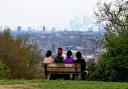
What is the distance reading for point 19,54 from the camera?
62719 millimetres

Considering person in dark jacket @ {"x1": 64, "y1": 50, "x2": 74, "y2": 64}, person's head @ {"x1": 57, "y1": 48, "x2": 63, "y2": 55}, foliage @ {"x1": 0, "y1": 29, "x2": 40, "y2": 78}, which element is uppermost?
person's head @ {"x1": 57, "y1": 48, "x2": 63, "y2": 55}

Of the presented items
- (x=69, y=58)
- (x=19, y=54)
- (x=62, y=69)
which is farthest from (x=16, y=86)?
(x=19, y=54)

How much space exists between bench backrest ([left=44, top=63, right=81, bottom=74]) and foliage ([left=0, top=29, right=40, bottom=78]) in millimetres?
32256

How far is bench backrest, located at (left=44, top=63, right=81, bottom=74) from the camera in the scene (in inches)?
750

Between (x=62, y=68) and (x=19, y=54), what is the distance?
44.0 meters

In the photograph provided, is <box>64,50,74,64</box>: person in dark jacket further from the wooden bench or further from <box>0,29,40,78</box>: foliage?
<box>0,29,40,78</box>: foliage

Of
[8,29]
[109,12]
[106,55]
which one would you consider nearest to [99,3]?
[109,12]

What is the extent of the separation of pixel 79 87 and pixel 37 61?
56.2 metres

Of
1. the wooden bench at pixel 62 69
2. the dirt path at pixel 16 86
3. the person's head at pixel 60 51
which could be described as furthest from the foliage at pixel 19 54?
the dirt path at pixel 16 86

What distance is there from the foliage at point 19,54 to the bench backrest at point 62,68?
106 ft

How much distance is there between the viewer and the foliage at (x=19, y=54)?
5831 cm

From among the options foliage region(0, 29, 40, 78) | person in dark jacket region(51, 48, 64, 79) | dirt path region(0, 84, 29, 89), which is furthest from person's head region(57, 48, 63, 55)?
foliage region(0, 29, 40, 78)

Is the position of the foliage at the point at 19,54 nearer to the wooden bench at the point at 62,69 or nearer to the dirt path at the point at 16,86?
the wooden bench at the point at 62,69

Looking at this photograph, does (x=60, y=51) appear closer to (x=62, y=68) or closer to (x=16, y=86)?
(x=62, y=68)
